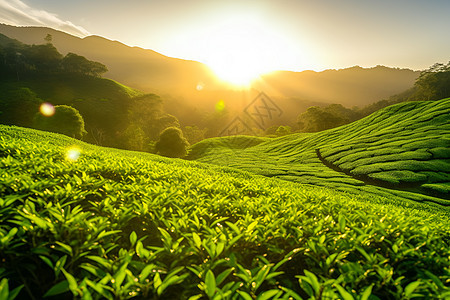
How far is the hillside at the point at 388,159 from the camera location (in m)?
19.1

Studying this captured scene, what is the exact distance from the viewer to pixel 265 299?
5.75ft

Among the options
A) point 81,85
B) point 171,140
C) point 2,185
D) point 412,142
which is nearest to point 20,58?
point 81,85

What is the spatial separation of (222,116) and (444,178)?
129562mm

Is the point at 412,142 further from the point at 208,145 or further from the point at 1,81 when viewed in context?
the point at 1,81

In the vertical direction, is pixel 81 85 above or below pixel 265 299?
above

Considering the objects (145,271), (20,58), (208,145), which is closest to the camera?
(145,271)

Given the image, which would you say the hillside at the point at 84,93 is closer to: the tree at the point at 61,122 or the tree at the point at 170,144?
the tree at the point at 170,144

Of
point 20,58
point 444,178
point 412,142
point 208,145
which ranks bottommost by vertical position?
point 208,145

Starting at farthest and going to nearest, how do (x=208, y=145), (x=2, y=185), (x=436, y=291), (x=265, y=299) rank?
1. (x=208, y=145)
2. (x=2, y=185)
3. (x=436, y=291)
4. (x=265, y=299)

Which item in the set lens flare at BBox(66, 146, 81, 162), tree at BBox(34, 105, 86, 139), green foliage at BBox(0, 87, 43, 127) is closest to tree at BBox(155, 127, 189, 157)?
tree at BBox(34, 105, 86, 139)

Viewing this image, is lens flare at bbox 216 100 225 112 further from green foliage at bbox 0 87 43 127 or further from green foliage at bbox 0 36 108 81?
green foliage at bbox 0 87 43 127

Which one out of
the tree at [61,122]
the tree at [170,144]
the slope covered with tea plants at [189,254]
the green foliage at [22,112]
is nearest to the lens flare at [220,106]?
the tree at [170,144]

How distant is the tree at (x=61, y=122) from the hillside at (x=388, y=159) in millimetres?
33105

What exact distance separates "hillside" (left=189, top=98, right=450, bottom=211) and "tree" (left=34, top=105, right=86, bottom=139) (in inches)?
1303
